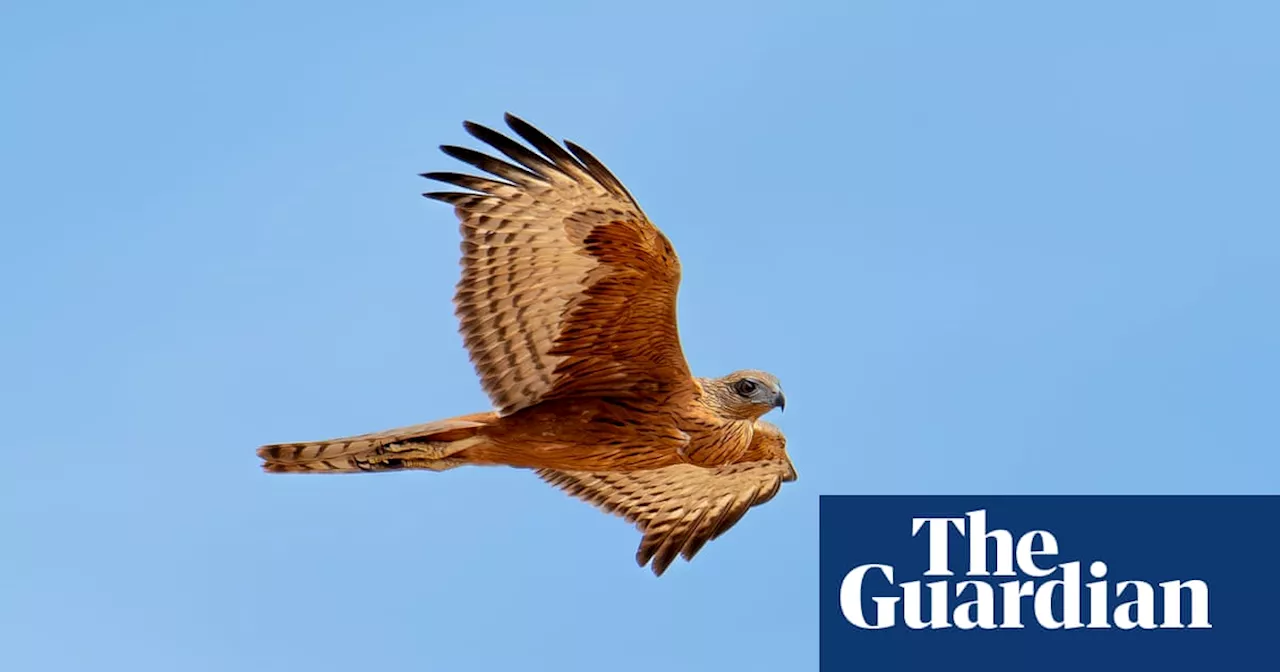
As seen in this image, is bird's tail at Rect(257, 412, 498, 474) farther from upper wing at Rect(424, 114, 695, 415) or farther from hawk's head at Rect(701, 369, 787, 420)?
hawk's head at Rect(701, 369, 787, 420)

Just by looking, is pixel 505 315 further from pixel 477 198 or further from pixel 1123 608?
pixel 1123 608

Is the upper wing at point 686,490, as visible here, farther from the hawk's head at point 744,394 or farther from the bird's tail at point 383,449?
the bird's tail at point 383,449

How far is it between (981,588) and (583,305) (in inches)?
269

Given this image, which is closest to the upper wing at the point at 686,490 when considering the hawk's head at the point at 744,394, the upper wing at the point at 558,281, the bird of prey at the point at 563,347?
the bird of prey at the point at 563,347

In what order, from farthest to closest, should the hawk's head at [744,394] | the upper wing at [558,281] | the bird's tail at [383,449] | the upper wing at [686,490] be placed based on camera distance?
1. the upper wing at [686,490]
2. the hawk's head at [744,394]
3. the bird's tail at [383,449]
4. the upper wing at [558,281]

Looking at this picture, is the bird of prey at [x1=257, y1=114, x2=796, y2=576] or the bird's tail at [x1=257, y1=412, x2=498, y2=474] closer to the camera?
the bird of prey at [x1=257, y1=114, x2=796, y2=576]

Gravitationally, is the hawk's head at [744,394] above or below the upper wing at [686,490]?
above

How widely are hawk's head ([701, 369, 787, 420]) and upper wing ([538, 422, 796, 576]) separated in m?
0.97

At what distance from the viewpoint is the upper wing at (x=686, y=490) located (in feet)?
46.3

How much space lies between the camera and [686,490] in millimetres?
14250

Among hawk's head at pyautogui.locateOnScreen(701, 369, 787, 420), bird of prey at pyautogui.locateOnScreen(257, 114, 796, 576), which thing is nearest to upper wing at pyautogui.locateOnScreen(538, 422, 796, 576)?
bird of prey at pyautogui.locateOnScreen(257, 114, 796, 576)

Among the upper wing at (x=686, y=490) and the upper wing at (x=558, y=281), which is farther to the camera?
the upper wing at (x=686, y=490)

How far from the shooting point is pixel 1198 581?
1773cm

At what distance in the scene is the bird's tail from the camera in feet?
40.9
